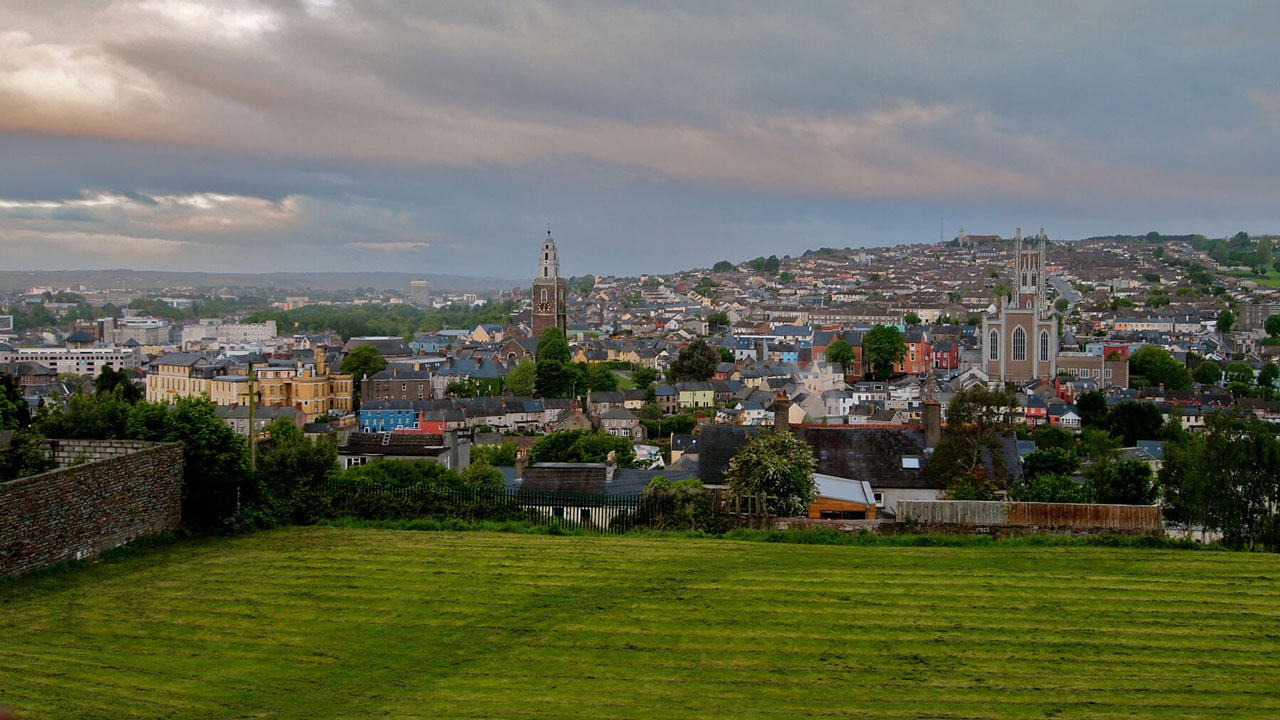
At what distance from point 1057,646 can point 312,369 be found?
226ft

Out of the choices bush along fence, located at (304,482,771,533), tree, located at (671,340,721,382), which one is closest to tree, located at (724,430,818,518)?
bush along fence, located at (304,482,771,533)

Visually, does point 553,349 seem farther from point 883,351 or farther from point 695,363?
point 883,351

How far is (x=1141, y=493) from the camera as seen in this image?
20.7 metres

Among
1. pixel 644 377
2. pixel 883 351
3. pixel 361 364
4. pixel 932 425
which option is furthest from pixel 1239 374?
pixel 932 425

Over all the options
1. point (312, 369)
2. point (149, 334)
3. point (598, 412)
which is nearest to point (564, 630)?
point (598, 412)

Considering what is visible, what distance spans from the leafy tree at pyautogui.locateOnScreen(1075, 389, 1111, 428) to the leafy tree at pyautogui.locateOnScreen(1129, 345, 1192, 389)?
60.9ft

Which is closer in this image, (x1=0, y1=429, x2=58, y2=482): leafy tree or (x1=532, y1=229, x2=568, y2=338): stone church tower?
(x1=0, y1=429, x2=58, y2=482): leafy tree

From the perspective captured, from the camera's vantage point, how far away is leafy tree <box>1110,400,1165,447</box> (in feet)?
198

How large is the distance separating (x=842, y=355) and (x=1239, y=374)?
30795 mm

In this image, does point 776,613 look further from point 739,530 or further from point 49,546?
point 49,546

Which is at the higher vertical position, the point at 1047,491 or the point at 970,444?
the point at 970,444

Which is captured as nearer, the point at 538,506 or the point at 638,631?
the point at 638,631

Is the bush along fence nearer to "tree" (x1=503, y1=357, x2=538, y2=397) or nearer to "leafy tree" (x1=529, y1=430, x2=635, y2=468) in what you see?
"leafy tree" (x1=529, y1=430, x2=635, y2=468)

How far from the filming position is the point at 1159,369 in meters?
85.7
